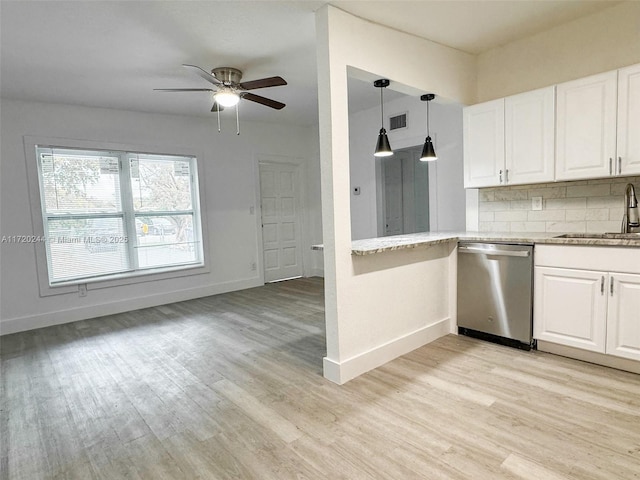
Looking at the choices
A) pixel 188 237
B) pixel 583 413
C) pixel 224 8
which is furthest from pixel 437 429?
pixel 188 237

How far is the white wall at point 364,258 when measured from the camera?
7.81 feet

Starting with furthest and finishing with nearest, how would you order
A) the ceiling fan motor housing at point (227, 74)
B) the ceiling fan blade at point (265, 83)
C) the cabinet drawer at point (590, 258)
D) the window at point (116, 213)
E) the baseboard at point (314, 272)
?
the baseboard at point (314, 272), the window at point (116, 213), the ceiling fan motor housing at point (227, 74), the ceiling fan blade at point (265, 83), the cabinet drawer at point (590, 258)

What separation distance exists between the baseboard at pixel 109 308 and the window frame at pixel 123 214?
0.24 m

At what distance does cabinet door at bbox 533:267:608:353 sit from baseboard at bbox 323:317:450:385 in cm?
77

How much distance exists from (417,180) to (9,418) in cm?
571

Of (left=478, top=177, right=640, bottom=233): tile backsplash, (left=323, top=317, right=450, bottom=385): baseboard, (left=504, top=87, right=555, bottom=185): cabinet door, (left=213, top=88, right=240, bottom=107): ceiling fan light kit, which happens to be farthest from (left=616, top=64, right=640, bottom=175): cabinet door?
(left=213, top=88, right=240, bottom=107): ceiling fan light kit

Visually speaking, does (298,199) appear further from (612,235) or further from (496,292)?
(612,235)

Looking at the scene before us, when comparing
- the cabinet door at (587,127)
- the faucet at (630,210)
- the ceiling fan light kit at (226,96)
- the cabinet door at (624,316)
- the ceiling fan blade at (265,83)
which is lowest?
the cabinet door at (624,316)

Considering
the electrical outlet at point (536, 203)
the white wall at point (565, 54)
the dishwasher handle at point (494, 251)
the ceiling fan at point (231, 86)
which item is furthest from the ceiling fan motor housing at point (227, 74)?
the electrical outlet at point (536, 203)

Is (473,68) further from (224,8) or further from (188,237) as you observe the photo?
(188,237)

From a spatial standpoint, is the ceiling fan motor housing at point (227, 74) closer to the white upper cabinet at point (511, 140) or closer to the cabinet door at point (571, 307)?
the white upper cabinet at point (511, 140)

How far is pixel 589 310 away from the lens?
2.54m

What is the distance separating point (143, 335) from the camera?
371 centimetres

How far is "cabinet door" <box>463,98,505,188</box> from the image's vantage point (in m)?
3.14
